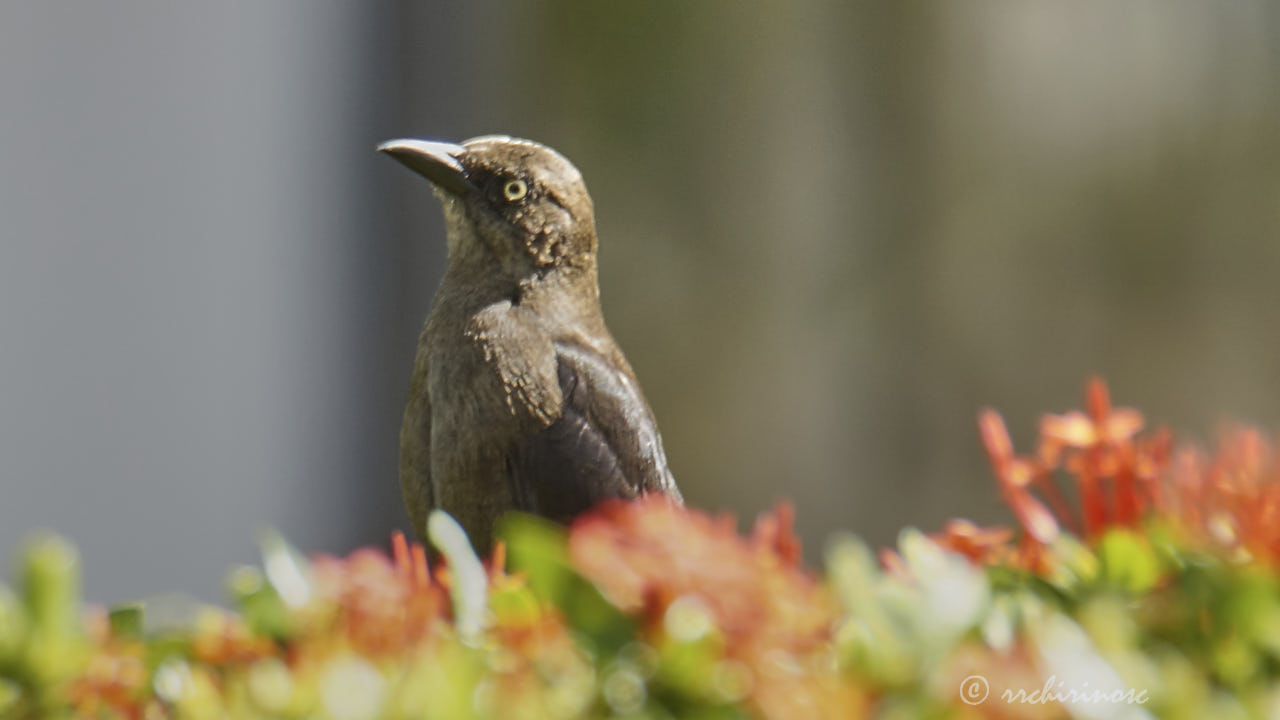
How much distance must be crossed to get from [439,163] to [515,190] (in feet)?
0.42

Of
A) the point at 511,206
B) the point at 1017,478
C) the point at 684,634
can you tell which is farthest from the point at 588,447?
the point at 684,634

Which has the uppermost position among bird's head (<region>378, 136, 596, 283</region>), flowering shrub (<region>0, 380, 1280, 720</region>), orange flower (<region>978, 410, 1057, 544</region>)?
bird's head (<region>378, 136, 596, 283</region>)

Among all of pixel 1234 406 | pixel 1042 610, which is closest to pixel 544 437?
pixel 1042 610

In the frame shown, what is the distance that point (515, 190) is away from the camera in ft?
7.54

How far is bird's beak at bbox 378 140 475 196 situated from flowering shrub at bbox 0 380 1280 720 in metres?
1.16

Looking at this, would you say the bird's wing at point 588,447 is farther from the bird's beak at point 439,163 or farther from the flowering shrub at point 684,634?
the flowering shrub at point 684,634

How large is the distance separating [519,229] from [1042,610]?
1.37m

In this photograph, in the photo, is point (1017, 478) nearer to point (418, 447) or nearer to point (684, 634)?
point (684, 634)

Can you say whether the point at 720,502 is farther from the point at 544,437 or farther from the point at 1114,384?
the point at 544,437

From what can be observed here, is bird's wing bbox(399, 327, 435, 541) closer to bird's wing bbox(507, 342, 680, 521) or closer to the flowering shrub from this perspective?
bird's wing bbox(507, 342, 680, 521)

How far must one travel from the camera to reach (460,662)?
0.91m

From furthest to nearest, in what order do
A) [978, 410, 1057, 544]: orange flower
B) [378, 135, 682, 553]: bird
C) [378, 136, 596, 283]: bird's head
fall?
[378, 136, 596, 283]: bird's head → [378, 135, 682, 553]: bird → [978, 410, 1057, 544]: orange flower

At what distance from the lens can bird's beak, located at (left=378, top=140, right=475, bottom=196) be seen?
2.21m

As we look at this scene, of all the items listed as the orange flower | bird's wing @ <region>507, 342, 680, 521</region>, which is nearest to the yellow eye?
bird's wing @ <region>507, 342, 680, 521</region>
